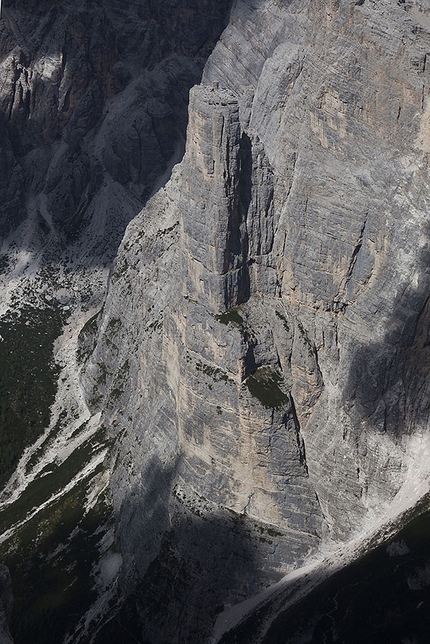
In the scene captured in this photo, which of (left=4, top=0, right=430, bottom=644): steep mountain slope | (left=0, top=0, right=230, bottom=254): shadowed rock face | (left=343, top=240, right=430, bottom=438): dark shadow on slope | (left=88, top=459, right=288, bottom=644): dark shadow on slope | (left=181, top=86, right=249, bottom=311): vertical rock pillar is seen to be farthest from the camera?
(left=0, top=0, right=230, bottom=254): shadowed rock face

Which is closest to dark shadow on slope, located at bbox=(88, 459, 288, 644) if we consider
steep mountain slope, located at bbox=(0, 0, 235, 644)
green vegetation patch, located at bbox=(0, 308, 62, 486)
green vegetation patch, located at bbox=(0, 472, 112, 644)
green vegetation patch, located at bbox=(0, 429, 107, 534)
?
green vegetation patch, located at bbox=(0, 472, 112, 644)

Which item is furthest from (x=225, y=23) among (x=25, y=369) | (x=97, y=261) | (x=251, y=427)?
(x=251, y=427)

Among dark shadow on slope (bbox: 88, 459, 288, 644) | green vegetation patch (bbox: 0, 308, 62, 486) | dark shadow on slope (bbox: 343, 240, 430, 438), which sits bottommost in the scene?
dark shadow on slope (bbox: 88, 459, 288, 644)

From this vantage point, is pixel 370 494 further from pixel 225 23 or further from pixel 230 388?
pixel 225 23

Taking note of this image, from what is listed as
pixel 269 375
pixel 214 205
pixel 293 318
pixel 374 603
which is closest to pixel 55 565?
pixel 269 375

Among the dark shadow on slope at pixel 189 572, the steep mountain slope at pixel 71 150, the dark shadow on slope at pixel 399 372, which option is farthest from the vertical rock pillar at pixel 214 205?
the steep mountain slope at pixel 71 150

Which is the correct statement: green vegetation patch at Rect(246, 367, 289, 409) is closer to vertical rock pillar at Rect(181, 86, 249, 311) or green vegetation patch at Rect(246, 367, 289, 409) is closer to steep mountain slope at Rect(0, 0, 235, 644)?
vertical rock pillar at Rect(181, 86, 249, 311)
